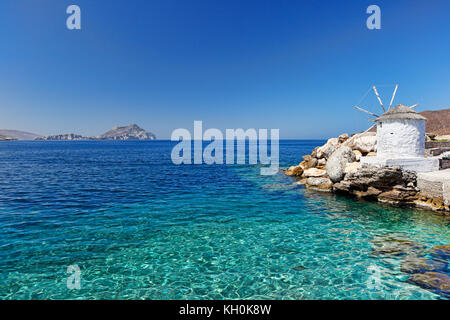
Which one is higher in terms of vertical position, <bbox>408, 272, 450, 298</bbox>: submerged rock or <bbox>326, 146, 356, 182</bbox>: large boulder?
<bbox>326, 146, 356, 182</bbox>: large boulder

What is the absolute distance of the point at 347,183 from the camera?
797 inches

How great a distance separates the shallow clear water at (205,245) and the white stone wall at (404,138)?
20.6 ft

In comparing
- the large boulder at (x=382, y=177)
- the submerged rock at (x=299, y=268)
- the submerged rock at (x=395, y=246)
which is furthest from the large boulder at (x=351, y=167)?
the submerged rock at (x=299, y=268)

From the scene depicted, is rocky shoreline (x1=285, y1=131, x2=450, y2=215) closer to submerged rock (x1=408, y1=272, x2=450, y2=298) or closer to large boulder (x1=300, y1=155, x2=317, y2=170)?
large boulder (x1=300, y1=155, x2=317, y2=170)

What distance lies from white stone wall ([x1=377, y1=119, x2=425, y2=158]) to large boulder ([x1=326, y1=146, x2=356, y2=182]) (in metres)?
3.12

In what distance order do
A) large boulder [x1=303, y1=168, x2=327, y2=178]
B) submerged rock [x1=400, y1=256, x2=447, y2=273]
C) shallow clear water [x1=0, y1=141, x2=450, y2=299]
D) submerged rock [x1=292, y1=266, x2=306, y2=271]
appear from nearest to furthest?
shallow clear water [x1=0, y1=141, x2=450, y2=299] → submerged rock [x1=400, y1=256, x2=447, y2=273] → submerged rock [x1=292, y1=266, x2=306, y2=271] → large boulder [x1=303, y1=168, x2=327, y2=178]

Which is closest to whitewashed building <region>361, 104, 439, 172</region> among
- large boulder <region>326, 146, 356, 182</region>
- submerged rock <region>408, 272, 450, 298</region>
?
large boulder <region>326, 146, 356, 182</region>

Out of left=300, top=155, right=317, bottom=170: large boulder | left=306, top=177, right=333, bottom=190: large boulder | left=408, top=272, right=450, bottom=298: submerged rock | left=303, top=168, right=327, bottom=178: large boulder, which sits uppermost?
left=300, top=155, right=317, bottom=170: large boulder

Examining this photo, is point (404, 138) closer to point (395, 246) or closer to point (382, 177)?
point (382, 177)

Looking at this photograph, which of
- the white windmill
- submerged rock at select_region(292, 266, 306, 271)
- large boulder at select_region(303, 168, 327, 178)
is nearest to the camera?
submerged rock at select_region(292, 266, 306, 271)

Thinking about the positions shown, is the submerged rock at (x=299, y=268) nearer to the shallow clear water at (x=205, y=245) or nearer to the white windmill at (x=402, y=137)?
the shallow clear water at (x=205, y=245)

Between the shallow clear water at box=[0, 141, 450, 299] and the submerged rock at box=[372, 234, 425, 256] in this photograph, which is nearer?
the shallow clear water at box=[0, 141, 450, 299]

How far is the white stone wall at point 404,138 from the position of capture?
19812 mm

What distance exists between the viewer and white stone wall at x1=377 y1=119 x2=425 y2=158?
19812 mm
